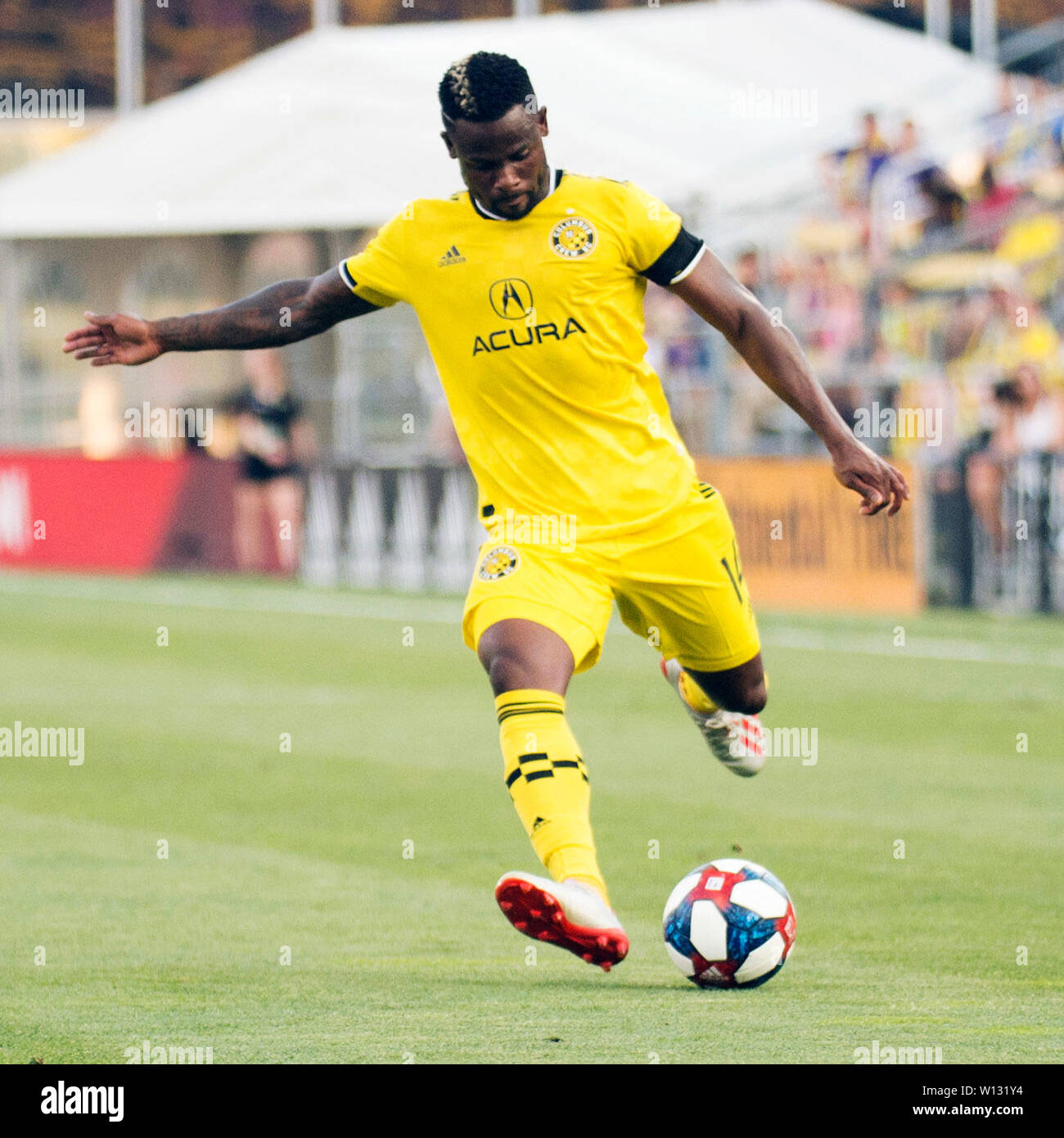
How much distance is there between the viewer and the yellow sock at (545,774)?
5926 millimetres

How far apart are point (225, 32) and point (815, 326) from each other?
1507 centimetres

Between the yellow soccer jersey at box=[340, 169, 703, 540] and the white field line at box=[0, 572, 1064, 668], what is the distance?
29.3 feet

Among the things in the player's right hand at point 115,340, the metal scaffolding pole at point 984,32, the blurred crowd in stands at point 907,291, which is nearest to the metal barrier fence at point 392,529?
the blurred crowd in stands at point 907,291

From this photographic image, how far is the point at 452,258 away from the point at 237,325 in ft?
2.28

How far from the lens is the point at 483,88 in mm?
5910

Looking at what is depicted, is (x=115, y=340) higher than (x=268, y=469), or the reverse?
(x=268, y=469)

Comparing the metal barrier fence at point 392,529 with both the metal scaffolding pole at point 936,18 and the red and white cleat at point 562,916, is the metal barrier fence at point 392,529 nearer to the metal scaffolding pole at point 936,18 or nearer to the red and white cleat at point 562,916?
the metal scaffolding pole at point 936,18

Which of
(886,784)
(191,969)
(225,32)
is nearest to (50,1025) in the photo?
(191,969)

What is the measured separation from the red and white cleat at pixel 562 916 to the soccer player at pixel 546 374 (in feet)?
1.15

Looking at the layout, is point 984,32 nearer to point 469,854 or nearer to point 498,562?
point 469,854

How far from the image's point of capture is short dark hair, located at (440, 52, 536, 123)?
5.89 meters

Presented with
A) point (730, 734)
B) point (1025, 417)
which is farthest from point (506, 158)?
point (1025, 417)

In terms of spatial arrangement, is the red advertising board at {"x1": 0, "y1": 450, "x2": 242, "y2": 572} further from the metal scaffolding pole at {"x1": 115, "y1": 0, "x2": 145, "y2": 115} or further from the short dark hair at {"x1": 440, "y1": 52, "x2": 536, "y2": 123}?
the short dark hair at {"x1": 440, "y1": 52, "x2": 536, "y2": 123}

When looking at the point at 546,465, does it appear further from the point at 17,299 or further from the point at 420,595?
the point at 17,299
